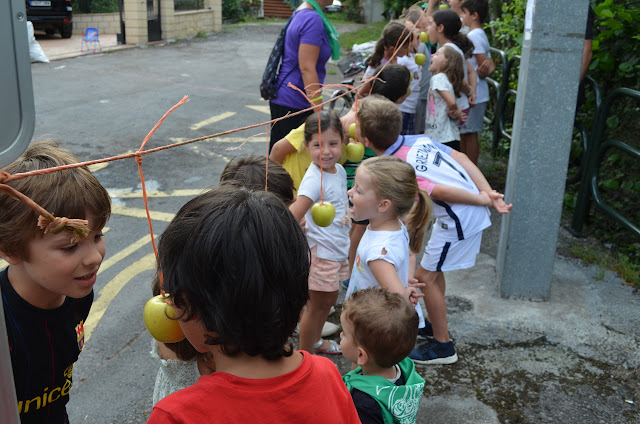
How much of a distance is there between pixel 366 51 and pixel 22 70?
8.38 meters

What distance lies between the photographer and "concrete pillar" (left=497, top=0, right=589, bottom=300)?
3.86 meters

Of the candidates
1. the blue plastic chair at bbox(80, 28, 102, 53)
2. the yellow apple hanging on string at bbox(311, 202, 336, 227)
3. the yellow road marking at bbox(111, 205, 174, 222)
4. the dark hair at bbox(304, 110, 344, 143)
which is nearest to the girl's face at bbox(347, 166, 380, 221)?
the yellow apple hanging on string at bbox(311, 202, 336, 227)

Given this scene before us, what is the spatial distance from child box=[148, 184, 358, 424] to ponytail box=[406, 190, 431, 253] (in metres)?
1.87

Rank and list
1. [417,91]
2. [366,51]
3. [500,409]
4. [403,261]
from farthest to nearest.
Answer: [366,51] < [417,91] < [500,409] < [403,261]

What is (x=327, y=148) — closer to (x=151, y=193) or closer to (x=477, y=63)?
(x=477, y=63)

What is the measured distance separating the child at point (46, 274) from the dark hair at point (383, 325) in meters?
0.98

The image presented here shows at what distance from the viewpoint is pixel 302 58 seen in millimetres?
4480

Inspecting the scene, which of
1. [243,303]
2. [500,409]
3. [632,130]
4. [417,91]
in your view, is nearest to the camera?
[243,303]

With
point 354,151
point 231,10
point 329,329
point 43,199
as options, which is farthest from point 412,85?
point 231,10

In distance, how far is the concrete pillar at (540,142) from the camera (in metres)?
3.86

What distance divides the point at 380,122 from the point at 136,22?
51.4 feet

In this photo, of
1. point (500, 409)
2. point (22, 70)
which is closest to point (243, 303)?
point (22, 70)

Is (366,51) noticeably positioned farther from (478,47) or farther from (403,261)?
(403,261)

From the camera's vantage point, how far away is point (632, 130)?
16.6 feet
